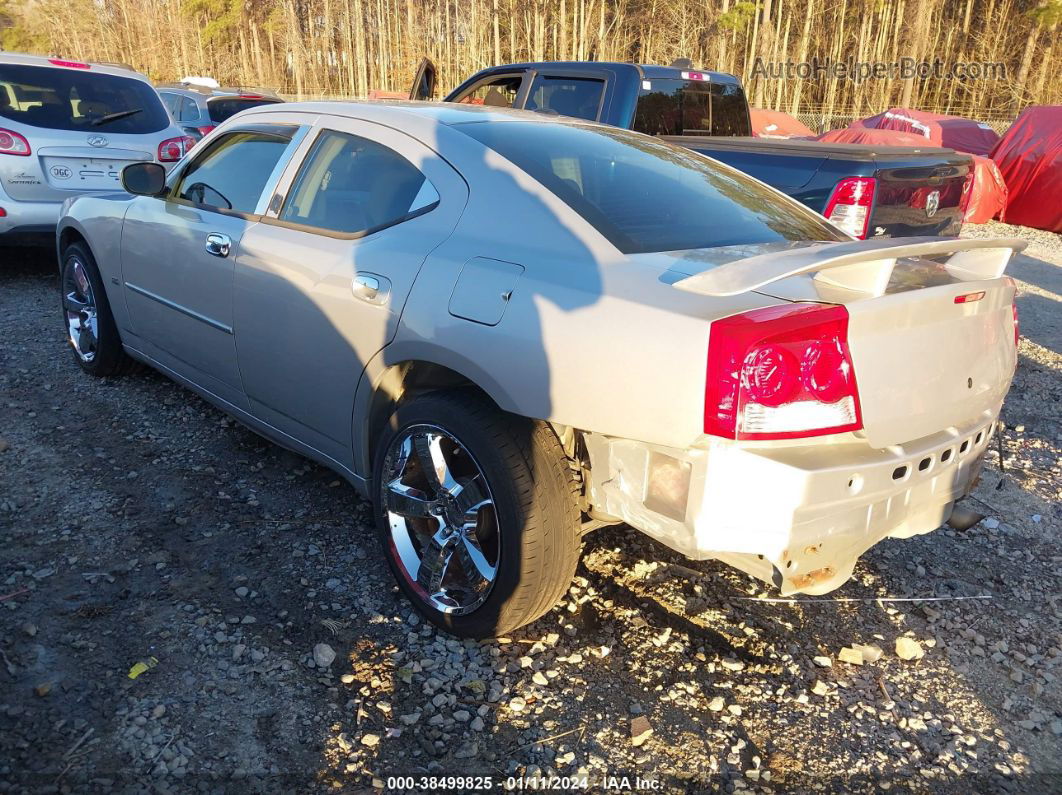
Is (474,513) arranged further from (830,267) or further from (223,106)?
(223,106)

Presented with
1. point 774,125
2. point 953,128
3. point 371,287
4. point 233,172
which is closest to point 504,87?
point 233,172

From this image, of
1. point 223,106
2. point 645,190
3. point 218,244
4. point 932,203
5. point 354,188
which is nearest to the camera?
point 645,190

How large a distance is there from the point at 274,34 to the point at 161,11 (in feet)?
32.6

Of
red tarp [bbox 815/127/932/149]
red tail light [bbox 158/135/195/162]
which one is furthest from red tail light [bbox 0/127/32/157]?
red tarp [bbox 815/127/932/149]

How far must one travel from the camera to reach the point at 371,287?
2.79m

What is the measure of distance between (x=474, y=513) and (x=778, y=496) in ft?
3.21

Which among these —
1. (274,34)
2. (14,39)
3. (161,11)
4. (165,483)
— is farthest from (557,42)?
(14,39)

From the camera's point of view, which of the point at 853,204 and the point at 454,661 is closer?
the point at 454,661

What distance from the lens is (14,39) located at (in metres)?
57.0

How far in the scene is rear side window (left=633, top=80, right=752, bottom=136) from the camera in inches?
265

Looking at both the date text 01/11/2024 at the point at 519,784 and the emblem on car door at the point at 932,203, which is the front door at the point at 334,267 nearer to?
the date text 01/11/2024 at the point at 519,784

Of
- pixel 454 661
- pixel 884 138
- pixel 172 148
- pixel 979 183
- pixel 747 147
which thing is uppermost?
pixel 747 147

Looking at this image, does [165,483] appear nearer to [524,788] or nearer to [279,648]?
[279,648]

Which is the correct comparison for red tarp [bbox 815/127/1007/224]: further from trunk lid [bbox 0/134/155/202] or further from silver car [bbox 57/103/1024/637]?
silver car [bbox 57/103/1024/637]
